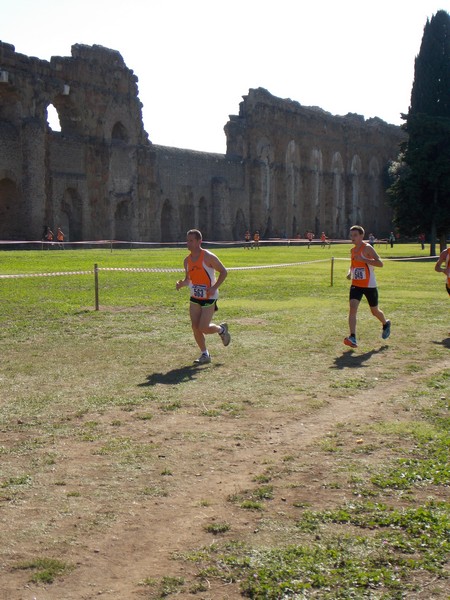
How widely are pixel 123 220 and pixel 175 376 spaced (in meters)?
38.5

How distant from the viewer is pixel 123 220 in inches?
1821

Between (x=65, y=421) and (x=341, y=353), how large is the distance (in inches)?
168

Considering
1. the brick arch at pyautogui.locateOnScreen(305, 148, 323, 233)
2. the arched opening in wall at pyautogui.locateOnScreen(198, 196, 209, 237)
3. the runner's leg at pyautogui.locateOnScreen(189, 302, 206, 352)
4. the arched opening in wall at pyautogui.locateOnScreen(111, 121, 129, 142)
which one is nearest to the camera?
the runner's leg at pyautogui.locateOnScreen(189, 302, 206, 352)

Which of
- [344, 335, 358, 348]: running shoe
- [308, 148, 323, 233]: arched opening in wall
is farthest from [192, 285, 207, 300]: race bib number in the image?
[308, 148, 323, 233]: arched opening in wall

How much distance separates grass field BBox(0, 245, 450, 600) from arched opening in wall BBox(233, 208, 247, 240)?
46.0 meters

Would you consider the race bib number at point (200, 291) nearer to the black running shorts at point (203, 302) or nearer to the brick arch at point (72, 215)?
the black running shorts at point (203, 302)

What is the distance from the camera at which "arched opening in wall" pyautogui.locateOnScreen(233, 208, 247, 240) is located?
188 feet

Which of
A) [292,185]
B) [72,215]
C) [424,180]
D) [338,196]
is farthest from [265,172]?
[424,180]

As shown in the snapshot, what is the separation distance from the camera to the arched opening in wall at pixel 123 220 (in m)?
45.8

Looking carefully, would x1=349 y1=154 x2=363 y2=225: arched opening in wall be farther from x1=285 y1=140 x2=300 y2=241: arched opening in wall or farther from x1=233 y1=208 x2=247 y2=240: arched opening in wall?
x1=233 y1=208 x2=247 y2=240: arched opening in wall

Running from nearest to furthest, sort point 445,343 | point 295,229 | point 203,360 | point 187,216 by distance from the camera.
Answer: point 203,360 → point 445,343 → point 187,216 → point 295,229

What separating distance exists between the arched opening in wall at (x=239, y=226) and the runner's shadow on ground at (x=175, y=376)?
159 feet

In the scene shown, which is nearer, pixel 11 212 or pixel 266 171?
pixel 11 212

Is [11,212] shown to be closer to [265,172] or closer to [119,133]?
[119,133]
